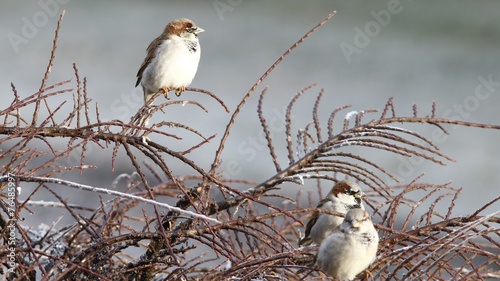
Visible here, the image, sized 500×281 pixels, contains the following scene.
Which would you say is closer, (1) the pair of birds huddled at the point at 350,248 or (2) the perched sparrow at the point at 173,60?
(1) the pair of birds huddled at the point at 350,248

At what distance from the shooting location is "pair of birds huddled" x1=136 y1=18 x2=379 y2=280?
135 cm

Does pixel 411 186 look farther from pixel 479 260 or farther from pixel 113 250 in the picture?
pixel 479 260

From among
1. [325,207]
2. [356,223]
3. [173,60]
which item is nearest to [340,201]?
[325,207]

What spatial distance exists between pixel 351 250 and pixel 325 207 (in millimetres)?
519

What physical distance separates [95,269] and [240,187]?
302cm

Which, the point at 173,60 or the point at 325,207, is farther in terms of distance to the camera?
the point at 173,60

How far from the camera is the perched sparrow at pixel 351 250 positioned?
134 cm

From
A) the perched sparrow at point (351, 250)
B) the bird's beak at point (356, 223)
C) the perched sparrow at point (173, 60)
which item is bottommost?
the perched sparrow at point (351, 250)

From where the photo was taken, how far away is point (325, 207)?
1.88m

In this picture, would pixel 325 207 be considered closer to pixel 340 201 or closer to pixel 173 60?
pixel 340 201

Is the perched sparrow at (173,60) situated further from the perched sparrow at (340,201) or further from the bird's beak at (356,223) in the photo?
the bird's beak at (356,223)

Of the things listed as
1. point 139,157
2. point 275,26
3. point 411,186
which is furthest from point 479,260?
point 411,186

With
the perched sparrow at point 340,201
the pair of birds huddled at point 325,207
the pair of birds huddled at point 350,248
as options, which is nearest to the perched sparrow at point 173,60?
the pair of birds huddled at point 325,207

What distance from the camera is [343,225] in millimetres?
1421
